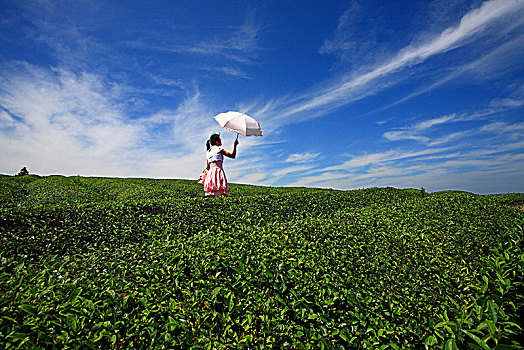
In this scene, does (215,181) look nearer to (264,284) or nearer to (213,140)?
(213,140)

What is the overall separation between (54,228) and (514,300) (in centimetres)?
813

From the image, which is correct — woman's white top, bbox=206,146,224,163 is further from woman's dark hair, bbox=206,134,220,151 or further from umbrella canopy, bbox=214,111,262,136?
umbrella canopy, bbox=214,111,262,136

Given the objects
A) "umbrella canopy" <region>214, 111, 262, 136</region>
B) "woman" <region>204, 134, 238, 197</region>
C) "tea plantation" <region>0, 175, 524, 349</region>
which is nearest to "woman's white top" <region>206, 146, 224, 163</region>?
"woman" <region>204, 134, 238, 197</region>

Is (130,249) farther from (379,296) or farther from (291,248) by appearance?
(379,296)

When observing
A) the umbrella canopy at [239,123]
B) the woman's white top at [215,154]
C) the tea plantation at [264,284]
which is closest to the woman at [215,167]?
the woman's white top at [215,154]

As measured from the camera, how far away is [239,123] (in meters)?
8.30

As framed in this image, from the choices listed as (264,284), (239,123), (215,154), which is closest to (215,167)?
(215,154)

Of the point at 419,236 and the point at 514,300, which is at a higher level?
the point at 419,236

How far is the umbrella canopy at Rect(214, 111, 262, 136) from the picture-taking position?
823 centimetres

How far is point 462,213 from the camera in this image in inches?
288

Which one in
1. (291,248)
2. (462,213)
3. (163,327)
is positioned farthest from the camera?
(462,213)

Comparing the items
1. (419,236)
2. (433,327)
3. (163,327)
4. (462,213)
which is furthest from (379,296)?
(462,213)

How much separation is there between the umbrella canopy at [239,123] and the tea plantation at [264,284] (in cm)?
280

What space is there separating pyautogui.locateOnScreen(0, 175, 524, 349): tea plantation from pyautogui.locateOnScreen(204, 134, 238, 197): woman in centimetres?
Result: 280
